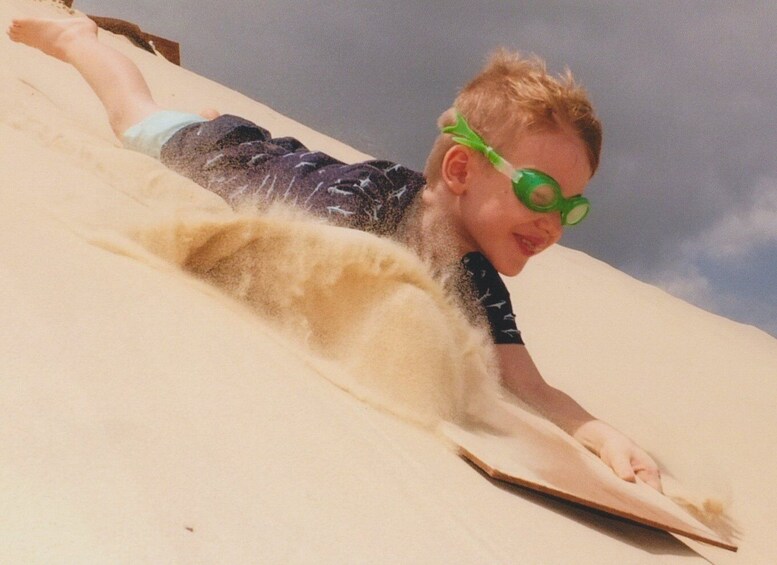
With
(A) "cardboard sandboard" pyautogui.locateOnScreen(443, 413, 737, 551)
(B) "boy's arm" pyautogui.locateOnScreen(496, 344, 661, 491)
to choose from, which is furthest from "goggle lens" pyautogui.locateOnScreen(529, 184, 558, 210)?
(A) "cardboard sandboard" pyautogui.locateOnScreen(443, 413, 737, 551)

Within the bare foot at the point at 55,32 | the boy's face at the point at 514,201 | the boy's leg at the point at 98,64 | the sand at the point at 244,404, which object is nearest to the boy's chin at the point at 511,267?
the boy's face at the point at 514,201

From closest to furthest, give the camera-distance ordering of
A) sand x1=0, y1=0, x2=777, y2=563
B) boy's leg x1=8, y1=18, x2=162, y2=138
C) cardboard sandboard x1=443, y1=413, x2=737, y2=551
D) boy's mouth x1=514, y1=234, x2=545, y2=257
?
sand x1=0, y1=0, x2=777, y2=563, cardboard sandboard x1=443, y1=413, x2=737, y2=551, boy's mouth x1=514, y1=234, x2=545, y2=257, boy's leg x1=8, y1=18, x2=162, y2=138

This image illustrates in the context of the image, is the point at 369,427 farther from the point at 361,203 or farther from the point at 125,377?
the point at 361,203

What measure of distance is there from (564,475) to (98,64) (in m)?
2.43

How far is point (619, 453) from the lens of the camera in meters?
1.62

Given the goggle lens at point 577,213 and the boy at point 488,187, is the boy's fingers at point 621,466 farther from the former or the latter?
the goggle lens at point 577,213

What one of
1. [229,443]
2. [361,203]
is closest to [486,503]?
[229,443]

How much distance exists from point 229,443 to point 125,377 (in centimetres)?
16

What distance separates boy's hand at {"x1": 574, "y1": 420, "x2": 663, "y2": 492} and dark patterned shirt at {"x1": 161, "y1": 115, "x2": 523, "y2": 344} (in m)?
0.43

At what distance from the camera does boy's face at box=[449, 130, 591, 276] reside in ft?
6.56

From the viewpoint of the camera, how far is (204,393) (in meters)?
0.92

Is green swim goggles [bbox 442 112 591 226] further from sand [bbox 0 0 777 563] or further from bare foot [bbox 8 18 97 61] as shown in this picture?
bare foot [bbox 8 18 97 61]

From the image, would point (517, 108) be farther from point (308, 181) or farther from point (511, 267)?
point (308, 181)

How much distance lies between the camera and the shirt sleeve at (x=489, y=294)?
2.11m
